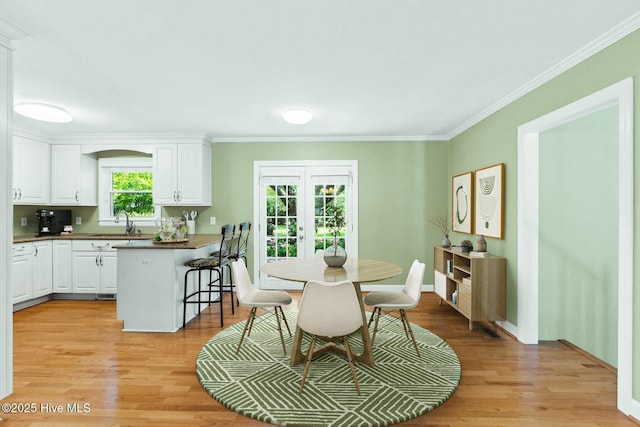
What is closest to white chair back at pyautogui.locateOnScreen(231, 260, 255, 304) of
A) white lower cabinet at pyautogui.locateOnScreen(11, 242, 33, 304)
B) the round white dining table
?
the round white dining table

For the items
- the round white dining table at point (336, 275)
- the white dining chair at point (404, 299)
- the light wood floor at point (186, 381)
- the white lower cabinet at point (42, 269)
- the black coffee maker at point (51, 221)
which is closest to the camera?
the light wood floor at point (186, 381)

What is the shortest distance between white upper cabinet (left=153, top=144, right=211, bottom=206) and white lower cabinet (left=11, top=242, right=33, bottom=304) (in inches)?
66.4

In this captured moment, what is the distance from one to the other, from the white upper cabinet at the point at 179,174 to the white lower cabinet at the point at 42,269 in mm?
1563

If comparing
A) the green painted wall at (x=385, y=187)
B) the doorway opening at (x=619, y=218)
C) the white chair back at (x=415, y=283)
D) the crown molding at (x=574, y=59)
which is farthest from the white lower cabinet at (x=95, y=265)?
the crown molding at (x=574, y=59)

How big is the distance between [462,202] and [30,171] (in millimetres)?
6126

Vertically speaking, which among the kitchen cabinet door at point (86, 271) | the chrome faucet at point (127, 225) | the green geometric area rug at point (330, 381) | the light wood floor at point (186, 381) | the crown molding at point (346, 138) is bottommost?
the light wood floor at point (186, 381)

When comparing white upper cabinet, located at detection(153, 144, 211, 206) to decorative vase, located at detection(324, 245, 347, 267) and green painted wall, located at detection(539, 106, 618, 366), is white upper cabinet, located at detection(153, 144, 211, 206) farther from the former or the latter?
green painted wall, located at detection(539, 106, 618, 366)

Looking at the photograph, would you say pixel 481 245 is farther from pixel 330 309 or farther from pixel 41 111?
pixel 41 111

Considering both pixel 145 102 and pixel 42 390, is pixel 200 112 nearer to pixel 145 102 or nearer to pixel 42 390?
pixel 145 102

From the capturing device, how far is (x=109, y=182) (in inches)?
218

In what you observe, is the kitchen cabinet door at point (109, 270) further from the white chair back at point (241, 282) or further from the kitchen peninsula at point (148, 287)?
the white chair back at point (241, 282)

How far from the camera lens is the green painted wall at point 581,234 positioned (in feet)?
10.2

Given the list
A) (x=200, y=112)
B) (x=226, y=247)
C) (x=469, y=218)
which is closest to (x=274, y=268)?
(x=226, y=247)

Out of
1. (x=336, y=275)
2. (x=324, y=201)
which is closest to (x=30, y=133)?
(x=324, y=201)
